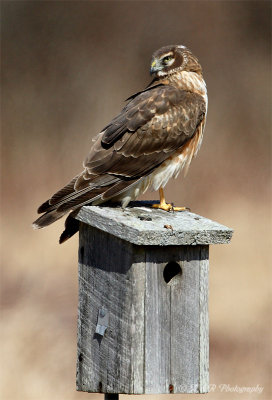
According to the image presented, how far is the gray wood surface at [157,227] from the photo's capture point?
4418mm

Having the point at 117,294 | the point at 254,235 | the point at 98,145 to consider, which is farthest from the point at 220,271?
the point at 117,294

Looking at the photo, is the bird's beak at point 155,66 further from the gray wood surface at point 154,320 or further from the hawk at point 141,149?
the gray wood surface at point 154,320

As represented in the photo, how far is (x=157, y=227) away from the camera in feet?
14.8

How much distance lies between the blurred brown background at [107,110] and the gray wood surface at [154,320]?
3.73 m

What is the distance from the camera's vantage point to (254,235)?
8.95 m

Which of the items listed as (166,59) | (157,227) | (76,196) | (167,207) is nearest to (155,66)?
(166,59)

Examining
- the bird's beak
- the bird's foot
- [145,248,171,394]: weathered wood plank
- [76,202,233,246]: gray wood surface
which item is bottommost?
[145,248,171,394]: weathered wood plank

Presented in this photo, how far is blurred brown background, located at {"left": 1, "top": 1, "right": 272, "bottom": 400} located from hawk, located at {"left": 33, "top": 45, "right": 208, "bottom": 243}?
277cm

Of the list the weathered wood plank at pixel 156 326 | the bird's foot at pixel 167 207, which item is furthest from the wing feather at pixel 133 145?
the weathered wood plank at pixel 156 326

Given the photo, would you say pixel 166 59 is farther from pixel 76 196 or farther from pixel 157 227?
pixel 157 227

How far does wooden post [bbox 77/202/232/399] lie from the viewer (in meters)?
4.50

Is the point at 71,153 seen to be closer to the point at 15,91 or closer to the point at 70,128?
the point at 70,128

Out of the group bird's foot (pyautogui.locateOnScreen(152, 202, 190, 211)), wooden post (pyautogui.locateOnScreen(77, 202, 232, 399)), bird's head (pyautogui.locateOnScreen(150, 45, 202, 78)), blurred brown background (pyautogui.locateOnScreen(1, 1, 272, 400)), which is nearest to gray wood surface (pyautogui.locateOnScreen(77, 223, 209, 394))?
wooden post (pyautogui.locateOnScreen(77, 202, 232, 399))

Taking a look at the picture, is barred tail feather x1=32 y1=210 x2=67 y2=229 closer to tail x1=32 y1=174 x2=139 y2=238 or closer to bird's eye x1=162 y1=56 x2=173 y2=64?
tail x1=32 y1=174 x2=139 y2=238
